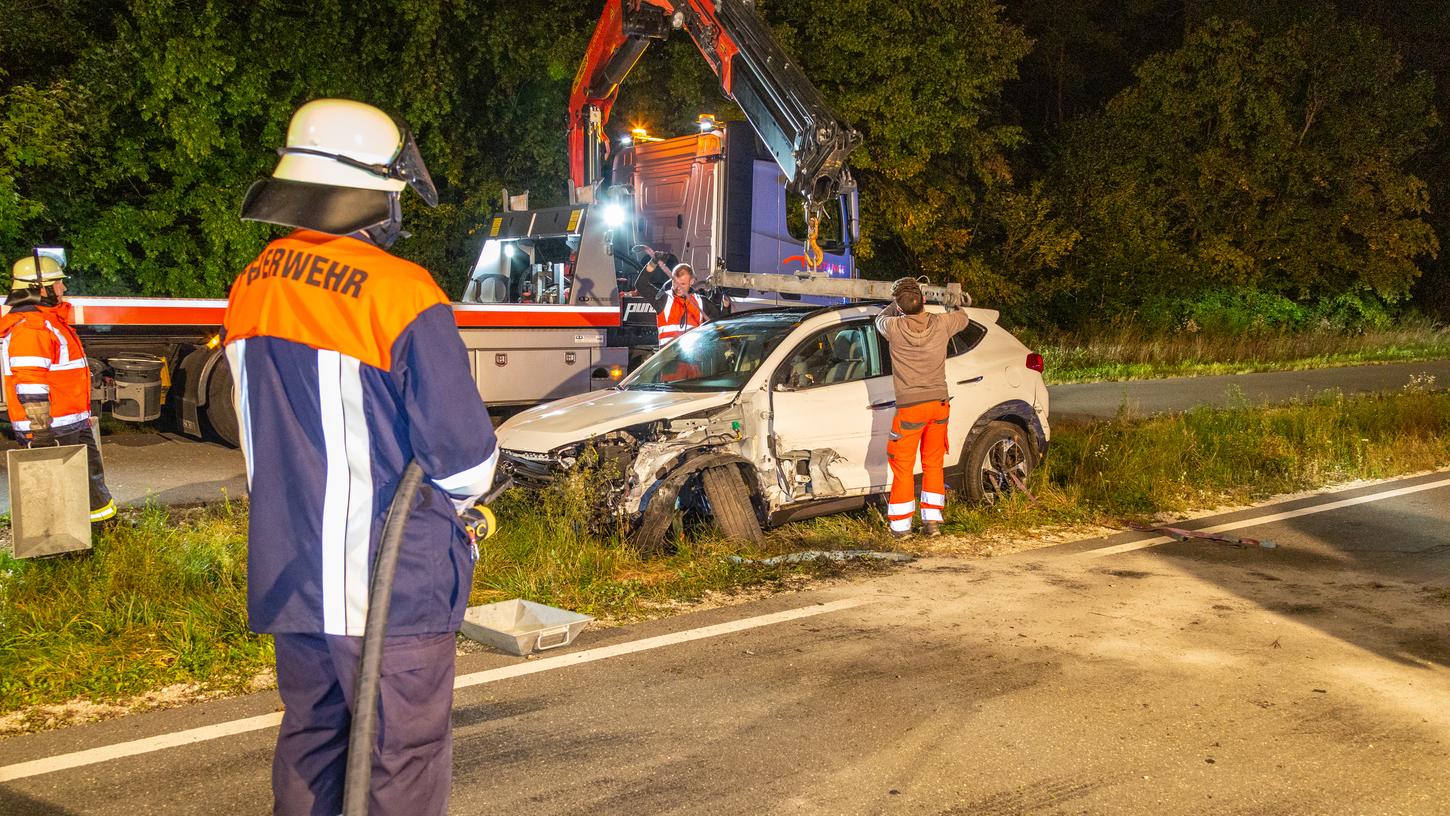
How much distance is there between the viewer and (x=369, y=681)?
2.56 meters

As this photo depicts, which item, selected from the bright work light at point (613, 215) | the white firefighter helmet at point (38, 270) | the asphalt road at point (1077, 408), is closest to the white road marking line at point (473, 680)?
the asphalt road at point (1077, 408)

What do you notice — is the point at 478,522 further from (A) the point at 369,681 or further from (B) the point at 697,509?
(B) the point at 697,509

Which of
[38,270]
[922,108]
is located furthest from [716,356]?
[922,108]

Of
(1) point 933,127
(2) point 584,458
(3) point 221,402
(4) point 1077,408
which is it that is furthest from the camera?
(1) point 933,127

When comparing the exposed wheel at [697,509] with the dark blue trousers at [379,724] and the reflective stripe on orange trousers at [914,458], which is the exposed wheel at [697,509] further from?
the dark blue trousers at [379,724]

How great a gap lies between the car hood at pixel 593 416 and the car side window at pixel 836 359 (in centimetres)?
58

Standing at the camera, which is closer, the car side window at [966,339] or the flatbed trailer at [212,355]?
the car side window at [966,339]

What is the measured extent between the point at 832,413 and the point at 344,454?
18.6 ft

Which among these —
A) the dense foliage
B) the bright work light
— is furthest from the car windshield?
the dense foliage

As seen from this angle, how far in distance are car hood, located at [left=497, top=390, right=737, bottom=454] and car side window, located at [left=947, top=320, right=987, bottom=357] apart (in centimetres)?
216

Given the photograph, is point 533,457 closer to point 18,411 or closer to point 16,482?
point 16,482

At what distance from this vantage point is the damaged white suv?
727 cm

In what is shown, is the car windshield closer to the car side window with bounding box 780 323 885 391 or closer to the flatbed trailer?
the car side window with bounding box 780 323 885 391

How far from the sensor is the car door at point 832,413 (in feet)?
25.6
